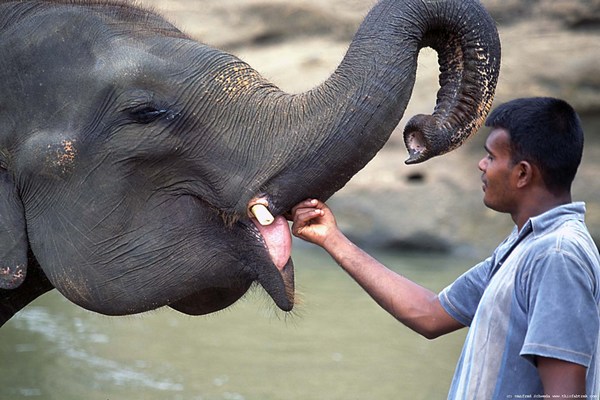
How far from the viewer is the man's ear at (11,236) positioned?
283 cm

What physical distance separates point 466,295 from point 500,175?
1.62ft

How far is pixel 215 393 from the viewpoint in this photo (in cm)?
605

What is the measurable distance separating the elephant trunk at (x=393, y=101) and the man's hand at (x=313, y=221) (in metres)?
0.04

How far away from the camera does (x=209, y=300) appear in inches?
118

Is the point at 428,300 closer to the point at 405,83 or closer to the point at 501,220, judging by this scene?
the point at 405,83

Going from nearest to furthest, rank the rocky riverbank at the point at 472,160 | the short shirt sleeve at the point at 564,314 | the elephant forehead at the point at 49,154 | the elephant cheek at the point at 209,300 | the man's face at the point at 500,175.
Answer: the short shirt sleeve at the point at 564,314
the man's face at the point at 500,175
the elephant forehead at the point at 49,154
the elephant cheek at the point at 209,300
the rocky riverbank at the point at 472,160

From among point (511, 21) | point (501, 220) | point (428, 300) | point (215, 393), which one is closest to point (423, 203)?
point (501, 220)

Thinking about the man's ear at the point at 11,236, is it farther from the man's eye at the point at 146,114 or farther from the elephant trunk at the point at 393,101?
the elephant trunk at the point at 393,101

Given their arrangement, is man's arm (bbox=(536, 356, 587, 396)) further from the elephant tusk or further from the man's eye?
the man's eye

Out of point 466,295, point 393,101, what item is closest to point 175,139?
point 393,101

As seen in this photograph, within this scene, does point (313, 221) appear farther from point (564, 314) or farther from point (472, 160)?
point (472, 160)

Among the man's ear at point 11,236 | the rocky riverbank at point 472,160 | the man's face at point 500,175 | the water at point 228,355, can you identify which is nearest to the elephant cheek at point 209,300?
the man's ear at point 11,236

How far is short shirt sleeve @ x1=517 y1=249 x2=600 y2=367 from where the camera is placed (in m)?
2.31

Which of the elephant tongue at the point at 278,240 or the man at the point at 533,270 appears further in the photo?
the elephant tongue at the point at 278,240
